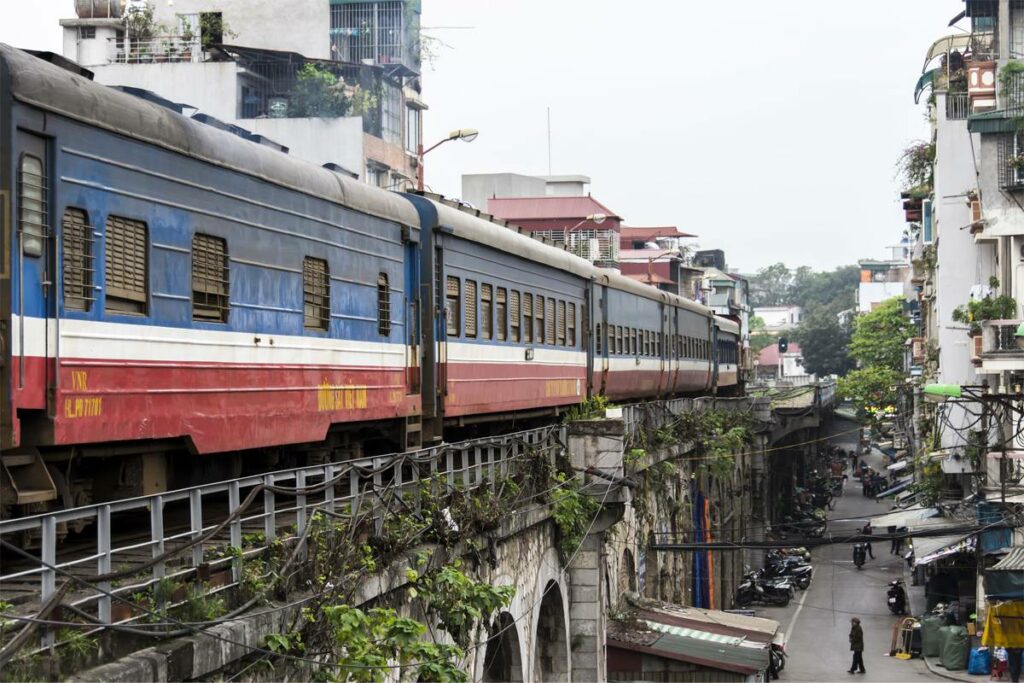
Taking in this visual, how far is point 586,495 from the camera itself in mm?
18875

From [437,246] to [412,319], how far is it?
1169mm

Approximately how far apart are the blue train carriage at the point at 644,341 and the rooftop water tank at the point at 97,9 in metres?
17.9

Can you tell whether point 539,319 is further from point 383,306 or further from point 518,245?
point 383,306

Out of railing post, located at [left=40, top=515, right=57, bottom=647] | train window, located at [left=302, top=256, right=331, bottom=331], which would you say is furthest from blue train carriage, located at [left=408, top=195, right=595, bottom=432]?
railing post, located at [left=40, top=515, right=57, bottom=647]

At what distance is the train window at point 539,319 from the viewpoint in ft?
72.0

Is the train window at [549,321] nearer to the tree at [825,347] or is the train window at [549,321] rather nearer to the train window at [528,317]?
the train window at [528,317]

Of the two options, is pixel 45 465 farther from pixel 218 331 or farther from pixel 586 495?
pixel 586 495

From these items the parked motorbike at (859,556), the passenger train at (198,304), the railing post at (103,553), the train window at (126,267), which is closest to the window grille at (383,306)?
the passenger train at (198,304)

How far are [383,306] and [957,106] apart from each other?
25.0 meters

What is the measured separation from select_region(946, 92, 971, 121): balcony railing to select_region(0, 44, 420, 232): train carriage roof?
81.7ft

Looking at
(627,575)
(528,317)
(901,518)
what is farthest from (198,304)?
(901,518)

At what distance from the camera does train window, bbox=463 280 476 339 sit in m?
18.2

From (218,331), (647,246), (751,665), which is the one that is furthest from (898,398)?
(218,331)

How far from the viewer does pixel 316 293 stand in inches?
528
